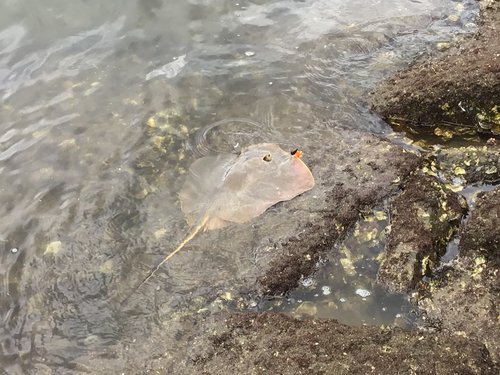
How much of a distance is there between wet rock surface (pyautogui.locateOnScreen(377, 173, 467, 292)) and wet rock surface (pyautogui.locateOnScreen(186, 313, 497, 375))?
0.72 m

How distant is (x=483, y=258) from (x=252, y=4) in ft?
20.7

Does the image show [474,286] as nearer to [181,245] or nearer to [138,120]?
[181,245]

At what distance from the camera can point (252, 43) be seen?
7.06 meters

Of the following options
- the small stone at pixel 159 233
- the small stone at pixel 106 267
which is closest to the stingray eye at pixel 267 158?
the small stone at pixel 159 233

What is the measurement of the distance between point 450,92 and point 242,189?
3.15m

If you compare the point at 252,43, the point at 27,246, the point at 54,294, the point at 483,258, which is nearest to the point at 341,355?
the point at 483,258

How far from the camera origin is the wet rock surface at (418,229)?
388cm

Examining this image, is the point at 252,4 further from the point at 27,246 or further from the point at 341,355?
the point at 341,355

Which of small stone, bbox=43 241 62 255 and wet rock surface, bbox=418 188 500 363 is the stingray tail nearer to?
small stone, bbox=43 241 62 255

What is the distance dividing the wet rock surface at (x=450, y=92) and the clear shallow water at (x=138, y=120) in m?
0.42

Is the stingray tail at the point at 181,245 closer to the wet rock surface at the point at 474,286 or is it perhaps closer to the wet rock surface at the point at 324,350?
the wet rock surface at the point at 324,350

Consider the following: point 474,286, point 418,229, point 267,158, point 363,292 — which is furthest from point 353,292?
point 267,158

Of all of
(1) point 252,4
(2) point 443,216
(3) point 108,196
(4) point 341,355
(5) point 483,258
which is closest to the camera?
(4) point 341,355

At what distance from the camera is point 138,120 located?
6.00 m
